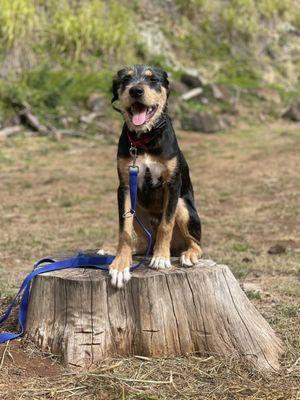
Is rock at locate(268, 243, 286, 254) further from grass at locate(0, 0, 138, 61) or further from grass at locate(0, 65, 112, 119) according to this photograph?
grass at locate(0, 0, 138, 61)

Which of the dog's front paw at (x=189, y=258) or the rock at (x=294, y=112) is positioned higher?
the dog's front paw at (x=189, y=258)

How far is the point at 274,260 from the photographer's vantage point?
645 cm

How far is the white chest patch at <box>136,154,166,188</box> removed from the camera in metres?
3.54

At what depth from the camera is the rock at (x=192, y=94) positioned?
19.8 m

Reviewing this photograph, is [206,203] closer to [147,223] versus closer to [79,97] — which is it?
[147,223]

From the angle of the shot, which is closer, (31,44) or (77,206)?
(77,206)

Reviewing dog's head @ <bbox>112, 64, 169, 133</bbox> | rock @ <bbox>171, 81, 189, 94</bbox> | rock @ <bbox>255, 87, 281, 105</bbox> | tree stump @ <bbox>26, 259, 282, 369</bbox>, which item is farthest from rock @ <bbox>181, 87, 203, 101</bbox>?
tree stump @ <bbox>26, 259, 282, 369</bbox>

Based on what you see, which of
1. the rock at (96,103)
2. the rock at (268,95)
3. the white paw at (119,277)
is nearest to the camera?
the white paw at (119,277)

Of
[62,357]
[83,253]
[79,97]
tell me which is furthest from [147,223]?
[79,97]

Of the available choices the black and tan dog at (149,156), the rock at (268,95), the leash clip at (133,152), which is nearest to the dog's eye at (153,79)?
the black and tan dog at (149,156)

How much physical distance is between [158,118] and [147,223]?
0.84 m

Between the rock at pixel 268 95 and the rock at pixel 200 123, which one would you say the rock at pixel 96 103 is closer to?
the rock at pixel 200 123

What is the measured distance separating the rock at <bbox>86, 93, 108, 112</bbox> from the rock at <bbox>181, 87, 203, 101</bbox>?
321 centimetres

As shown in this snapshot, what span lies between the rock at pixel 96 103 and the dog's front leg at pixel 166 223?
14162mm
